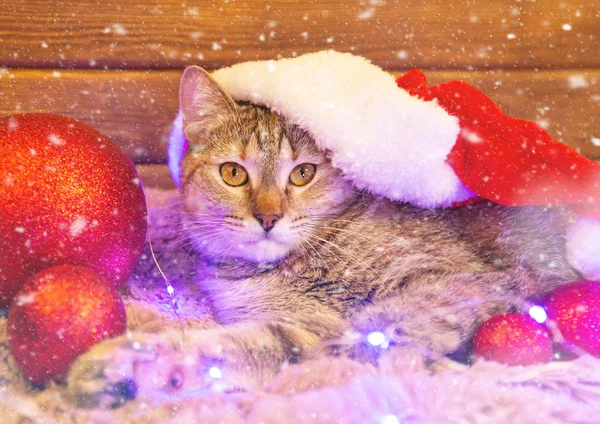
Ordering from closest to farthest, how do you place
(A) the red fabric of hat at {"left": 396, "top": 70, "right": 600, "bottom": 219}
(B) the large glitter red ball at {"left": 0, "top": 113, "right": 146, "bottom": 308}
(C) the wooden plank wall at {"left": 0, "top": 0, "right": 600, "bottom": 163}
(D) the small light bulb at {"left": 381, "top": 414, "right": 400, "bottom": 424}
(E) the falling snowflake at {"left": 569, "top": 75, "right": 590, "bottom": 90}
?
(D) the small light bulb at {"left": 381, "top": 414, "right": 400, "bottom": 424} → (B) the large glitter red ball at {"left": 0, "top": 113, "right": 146, "bottom": 308} → (A) the red fabric of hat at {"left": 396, "top": 70, "right": 600, "bottom": 219} → (C) the wooden plank wall at {"left": 0, "top": 0, "right": 600, "bottom": 163} → (E) the falling snowflake at {"left": 569, "top": 75, "right": 590, "bottom": 90}

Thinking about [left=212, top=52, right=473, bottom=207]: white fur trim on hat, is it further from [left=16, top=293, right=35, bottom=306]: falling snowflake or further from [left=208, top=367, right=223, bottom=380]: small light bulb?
[left=16, top=293, right=35, bottom=306]: falling snowflake

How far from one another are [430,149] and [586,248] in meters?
0.33

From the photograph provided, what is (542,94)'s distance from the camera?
1351 mm

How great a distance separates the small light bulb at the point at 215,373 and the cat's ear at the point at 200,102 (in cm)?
49

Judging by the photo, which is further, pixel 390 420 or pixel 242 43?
pixel 242 43

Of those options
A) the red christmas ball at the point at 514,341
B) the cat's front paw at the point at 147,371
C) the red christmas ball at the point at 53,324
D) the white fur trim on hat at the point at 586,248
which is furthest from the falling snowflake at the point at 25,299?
the white fur trim on hat at the point at 586,248

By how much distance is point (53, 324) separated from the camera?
684 millimetres

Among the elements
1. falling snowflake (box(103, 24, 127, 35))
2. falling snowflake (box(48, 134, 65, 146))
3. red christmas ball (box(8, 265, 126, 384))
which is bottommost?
red christmas ball (box(8, 265, 126, 384))

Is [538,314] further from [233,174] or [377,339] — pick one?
[233,174]

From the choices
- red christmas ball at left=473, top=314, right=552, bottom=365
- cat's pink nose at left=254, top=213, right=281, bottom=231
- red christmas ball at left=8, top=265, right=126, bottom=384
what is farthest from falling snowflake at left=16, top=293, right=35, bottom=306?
red christmas ball at left=473, top=314, right=552, bottom=365

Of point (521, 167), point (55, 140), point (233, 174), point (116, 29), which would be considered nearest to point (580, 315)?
point (521, 167)

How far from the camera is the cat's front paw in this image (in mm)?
672

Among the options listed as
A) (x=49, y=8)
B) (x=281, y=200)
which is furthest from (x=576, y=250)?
(x=49, y=8)

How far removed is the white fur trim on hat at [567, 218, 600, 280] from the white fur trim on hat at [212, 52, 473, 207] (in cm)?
20
